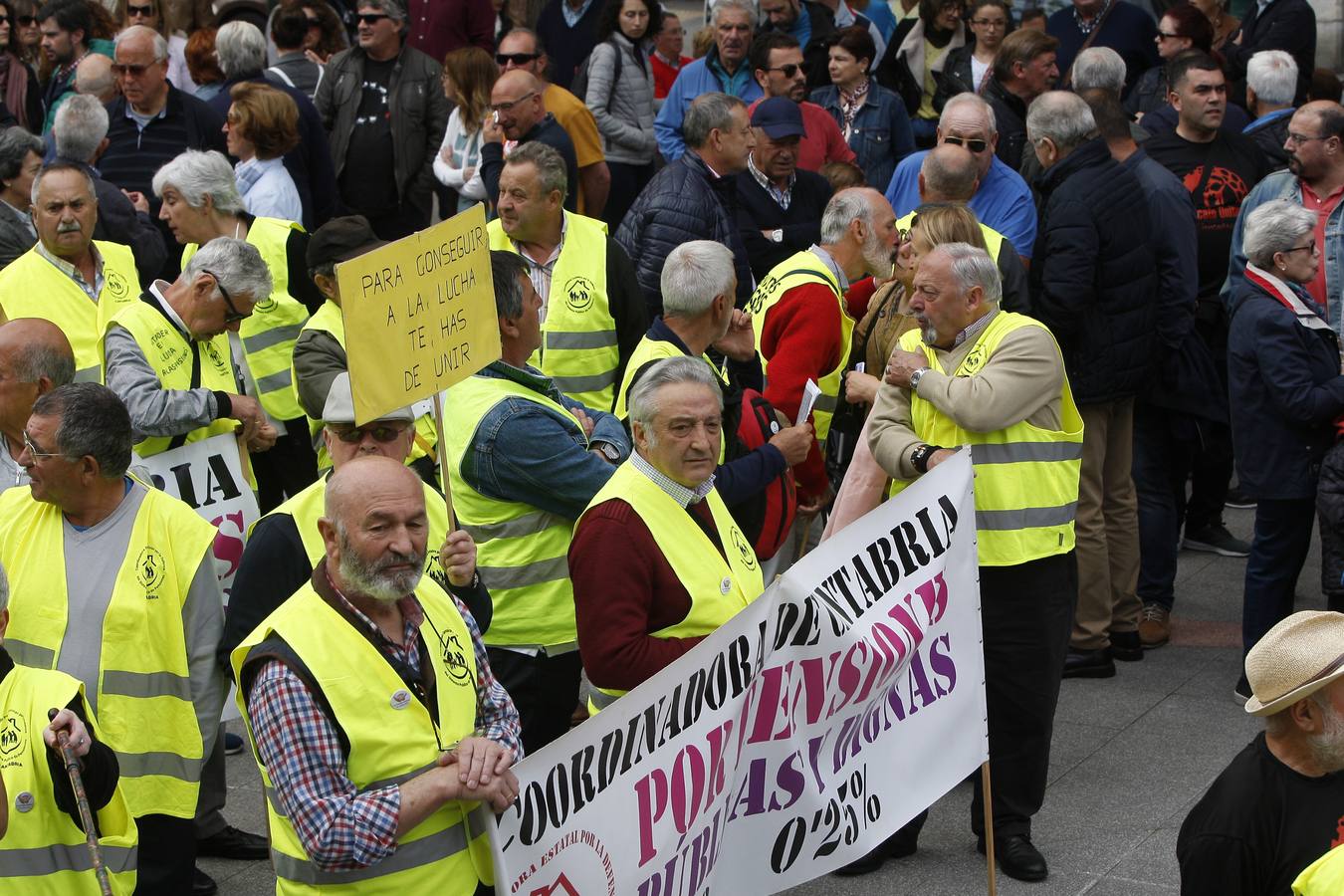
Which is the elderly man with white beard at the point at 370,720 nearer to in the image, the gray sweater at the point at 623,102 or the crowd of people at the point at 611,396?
the crowd of people at the point at 611,396

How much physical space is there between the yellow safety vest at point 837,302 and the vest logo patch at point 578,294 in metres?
0.70

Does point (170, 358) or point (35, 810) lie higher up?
point (170, 358)

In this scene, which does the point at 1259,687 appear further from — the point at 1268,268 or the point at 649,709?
the point at 1268,268

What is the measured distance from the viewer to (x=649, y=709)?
14.1 feet

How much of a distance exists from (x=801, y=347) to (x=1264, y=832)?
3345mm

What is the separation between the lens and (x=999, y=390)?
5668 millimetres

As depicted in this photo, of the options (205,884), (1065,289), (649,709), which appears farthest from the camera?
(1065,289)

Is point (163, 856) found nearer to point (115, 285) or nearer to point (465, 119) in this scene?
point (115, 285)

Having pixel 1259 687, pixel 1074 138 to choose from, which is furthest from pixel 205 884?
pixel 1074 138

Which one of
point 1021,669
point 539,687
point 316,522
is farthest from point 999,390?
point 316,522

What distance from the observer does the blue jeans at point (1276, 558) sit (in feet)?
24.8

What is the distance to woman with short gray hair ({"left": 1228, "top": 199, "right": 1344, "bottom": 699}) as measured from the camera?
288 inches

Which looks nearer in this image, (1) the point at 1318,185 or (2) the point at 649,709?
(2) the point at 649,709

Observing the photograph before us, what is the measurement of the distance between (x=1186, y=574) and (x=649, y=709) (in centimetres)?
561
